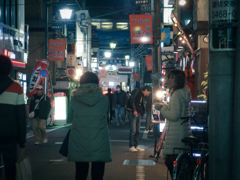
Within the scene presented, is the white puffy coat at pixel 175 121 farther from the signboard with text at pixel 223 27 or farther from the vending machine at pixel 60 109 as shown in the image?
the vending machine at pixel 60 109

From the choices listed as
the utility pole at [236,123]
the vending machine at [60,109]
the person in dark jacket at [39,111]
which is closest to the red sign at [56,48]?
the vending machine at [60,109]

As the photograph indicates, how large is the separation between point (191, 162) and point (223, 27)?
2.21m

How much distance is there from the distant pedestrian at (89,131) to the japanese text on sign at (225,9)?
6.27ft

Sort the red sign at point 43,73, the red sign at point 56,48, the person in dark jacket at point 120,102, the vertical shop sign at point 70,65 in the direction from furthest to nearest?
the vertical shop sign at point 70,65 → the red sign at point 56,48 → the person in dark jacket at point 120,102 → the red sign at point 43,73

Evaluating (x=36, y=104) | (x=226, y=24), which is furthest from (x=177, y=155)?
(x=36, y=104)

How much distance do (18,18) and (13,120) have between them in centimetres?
1757

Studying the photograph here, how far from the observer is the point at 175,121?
5.52m

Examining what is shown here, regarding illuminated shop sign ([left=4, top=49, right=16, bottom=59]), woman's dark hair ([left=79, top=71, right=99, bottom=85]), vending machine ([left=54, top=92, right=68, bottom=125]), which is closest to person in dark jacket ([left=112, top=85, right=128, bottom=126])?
vending machine ([left=54, top=92, right=68, bottom=125])

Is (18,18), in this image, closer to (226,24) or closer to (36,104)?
(36,104)

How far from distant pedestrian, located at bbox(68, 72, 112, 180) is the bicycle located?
1019mm

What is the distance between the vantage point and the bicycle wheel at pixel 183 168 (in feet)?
17.1

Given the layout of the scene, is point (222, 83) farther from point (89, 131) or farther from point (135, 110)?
point (135, 110)

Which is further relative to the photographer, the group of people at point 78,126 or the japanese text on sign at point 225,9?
the group of people at point 78,126

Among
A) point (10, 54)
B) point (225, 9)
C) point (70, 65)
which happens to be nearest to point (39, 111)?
point (10, 54)
